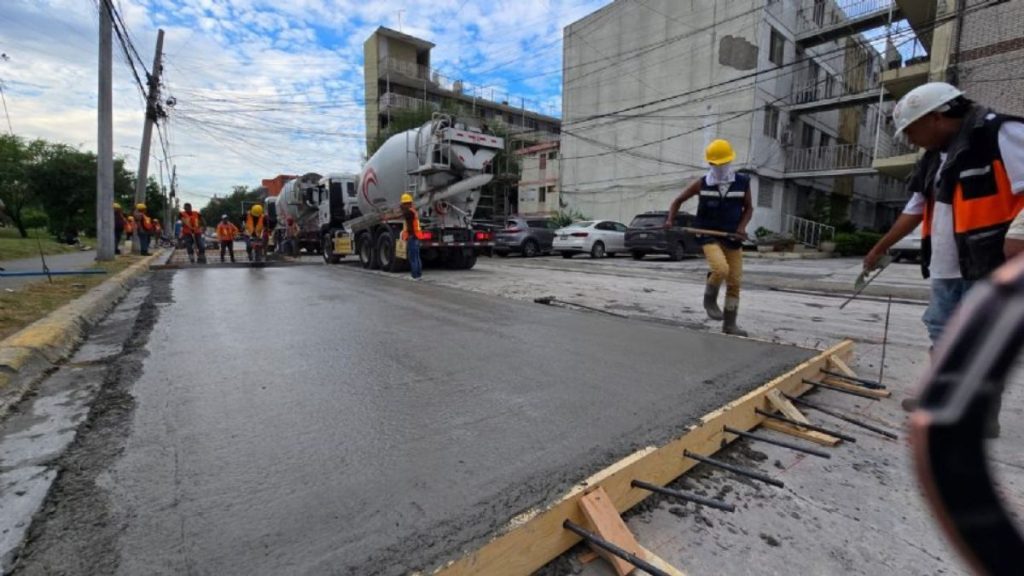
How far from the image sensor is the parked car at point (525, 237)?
1920 cm

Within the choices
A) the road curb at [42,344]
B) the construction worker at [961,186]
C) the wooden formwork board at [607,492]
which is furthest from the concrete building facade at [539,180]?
the wooden formwork board at [607,492]

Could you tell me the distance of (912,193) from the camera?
10.9ft

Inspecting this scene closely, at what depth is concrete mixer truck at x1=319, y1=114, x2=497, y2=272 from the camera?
11.5 meters

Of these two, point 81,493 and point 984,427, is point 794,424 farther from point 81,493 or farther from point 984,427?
point 81,493

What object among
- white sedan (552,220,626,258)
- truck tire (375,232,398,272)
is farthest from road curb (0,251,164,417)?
white sedan (552,220,626,258)

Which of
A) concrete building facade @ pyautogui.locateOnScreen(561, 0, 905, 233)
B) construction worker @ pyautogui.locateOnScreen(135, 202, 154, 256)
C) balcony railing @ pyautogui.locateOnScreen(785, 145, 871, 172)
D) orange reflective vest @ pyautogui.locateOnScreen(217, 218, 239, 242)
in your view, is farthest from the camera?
balcony railing @ pyautogui.locateOnScreen(785, 145, 871, 172)

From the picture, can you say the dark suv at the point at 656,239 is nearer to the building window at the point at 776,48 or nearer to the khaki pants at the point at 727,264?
the building window at the point at 776,48

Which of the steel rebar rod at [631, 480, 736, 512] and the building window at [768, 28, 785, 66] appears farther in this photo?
the building window at [768, 28, 785, 66]

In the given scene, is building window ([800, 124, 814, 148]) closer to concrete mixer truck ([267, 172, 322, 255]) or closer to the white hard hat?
concrete mixer truck ([267, 172, 322, 255])

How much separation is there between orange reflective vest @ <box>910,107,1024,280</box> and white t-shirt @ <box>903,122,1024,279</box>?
0.04m

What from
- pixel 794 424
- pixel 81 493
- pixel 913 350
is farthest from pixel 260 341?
pixel 913 350

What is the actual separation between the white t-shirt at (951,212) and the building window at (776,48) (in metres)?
23.2

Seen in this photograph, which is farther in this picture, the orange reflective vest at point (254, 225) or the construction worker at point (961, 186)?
the orange reflective vest at point (254, 225)

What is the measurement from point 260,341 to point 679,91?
2444 cm
